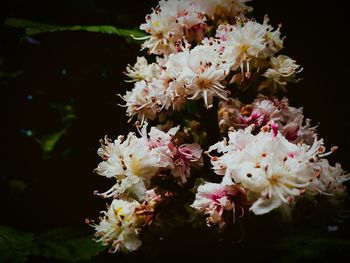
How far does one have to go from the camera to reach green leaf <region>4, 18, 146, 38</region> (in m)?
1.40

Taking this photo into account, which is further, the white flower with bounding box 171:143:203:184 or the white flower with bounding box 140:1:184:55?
the white flower with bounding box 140:1:184:55

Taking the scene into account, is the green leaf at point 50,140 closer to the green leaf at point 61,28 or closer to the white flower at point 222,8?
the green leaf at point 61,28

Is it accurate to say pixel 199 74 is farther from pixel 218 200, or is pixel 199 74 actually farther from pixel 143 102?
pixel 218 200

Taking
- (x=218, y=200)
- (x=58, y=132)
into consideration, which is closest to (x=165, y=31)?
(x=218, y=200)

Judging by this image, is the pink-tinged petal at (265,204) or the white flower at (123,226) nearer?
the pink-tinged petal at (265,204)

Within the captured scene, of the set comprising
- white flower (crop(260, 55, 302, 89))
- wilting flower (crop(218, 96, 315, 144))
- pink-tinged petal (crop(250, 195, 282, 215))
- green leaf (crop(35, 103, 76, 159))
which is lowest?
pink-tinged petal (crop(250, 195, 282, 215))

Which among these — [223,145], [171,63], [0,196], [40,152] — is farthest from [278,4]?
[0,196]

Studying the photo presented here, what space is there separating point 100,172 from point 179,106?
0.83 ft

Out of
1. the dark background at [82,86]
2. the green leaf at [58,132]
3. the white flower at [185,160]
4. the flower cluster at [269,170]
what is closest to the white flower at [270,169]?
the flower cluster at [269,170]

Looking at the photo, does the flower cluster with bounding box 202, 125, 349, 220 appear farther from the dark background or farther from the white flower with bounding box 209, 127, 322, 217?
the dark background

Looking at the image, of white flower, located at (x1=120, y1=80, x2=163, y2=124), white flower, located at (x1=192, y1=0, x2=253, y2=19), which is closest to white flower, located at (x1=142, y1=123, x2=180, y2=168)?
white flower, located at (x1=120, y1=80, x2=163, y2=124)

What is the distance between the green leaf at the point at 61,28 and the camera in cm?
140

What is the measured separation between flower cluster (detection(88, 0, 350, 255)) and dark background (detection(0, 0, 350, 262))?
318mm

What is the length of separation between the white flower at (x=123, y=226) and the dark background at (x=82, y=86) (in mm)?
417
